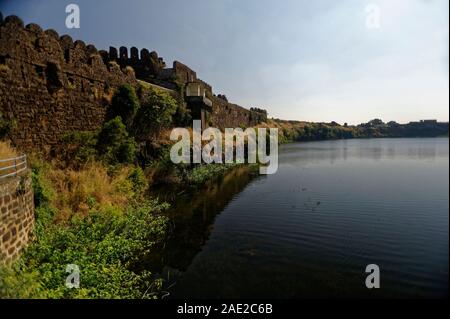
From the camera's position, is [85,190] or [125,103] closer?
[85,190]

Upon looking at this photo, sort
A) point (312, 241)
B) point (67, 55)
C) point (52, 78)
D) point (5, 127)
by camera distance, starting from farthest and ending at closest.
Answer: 1. point (67, 55)
2. point (52, 78)
3. point (5, 127)
4. point (312, 241)

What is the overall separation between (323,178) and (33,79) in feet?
67.4

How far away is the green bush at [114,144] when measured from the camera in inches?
627

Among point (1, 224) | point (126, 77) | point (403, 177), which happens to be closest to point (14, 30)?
point (126, 77)

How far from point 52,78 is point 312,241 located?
1431 cm

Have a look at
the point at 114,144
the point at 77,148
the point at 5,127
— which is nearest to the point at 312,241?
the point at 114,144

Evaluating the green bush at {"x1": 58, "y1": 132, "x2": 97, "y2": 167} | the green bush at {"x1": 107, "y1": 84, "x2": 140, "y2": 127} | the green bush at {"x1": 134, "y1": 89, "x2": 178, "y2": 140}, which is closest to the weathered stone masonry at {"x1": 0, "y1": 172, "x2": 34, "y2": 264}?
the green bush at {"x1": 58, "y1": 132, "x2": 97, "y2": 167}

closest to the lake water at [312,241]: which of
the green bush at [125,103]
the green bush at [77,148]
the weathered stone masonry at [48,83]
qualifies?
the green bush at [77,148]

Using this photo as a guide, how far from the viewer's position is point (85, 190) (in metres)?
12.1

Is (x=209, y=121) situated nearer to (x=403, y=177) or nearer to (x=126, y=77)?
(x=126, y=77)

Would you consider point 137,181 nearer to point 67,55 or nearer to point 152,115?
point 152,115

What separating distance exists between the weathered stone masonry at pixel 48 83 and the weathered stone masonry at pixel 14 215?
5.73 m

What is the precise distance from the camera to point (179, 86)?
1164 inches

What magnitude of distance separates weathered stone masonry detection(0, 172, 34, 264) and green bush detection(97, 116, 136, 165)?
7356mm
